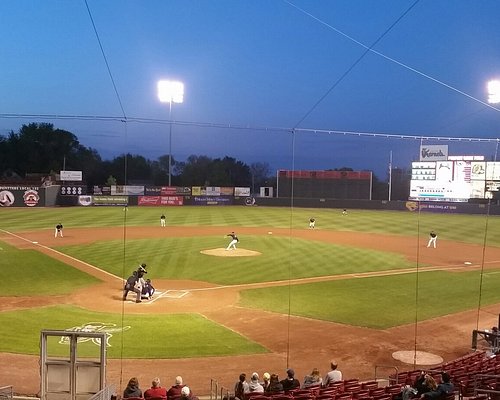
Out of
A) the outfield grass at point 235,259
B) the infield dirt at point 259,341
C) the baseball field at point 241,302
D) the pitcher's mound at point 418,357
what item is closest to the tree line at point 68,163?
the baseball field at point 241,302

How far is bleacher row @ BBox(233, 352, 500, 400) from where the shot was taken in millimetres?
8453

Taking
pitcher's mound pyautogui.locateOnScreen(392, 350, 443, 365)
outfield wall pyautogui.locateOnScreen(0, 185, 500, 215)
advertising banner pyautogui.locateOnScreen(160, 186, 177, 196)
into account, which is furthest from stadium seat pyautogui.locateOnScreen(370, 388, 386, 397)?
advertising banner pyautogui.locateOnScreen(160, 186, 177, 196)

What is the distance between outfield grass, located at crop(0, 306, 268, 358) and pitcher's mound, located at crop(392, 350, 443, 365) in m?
3.70

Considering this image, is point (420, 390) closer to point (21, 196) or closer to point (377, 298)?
point (377, 298)

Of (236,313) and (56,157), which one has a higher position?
(56,157)

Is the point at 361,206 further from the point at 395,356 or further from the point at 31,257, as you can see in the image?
the point at 395,356

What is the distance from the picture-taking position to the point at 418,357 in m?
13.6

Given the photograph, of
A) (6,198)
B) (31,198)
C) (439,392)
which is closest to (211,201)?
(31,198)

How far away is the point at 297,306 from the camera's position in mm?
18641

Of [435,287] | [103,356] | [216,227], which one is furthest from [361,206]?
[103,356]

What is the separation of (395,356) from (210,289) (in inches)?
365

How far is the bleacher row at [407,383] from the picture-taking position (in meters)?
8.45

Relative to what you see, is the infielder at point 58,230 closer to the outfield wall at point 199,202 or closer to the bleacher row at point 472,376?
the outfield wall at point 199,202

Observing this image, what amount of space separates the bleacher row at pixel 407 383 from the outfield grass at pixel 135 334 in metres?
4.57
